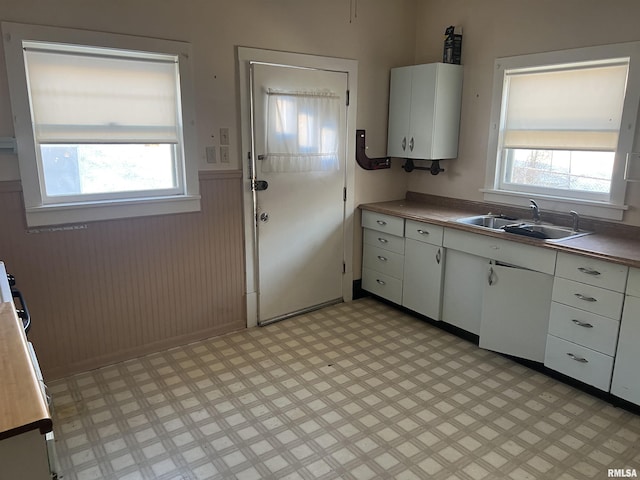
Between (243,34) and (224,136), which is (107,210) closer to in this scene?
(224,136)

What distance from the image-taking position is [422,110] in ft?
12.5

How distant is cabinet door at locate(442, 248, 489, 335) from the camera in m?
3.28

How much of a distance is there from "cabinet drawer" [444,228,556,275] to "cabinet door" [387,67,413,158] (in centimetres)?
107

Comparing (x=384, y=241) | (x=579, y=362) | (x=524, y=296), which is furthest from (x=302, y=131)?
(x=579, y=362)

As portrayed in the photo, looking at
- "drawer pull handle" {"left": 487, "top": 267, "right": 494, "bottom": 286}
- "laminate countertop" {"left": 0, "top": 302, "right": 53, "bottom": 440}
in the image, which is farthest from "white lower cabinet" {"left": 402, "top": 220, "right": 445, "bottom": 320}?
"laminate countertop" {"left": 0, "top": 302, "right": 53, "bottom": 440}

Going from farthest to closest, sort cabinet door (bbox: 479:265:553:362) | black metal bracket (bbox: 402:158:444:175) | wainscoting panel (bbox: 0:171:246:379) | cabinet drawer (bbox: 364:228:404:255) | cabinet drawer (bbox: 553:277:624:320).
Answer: black metal bracket (bbox: 402:158:444:175) → cabinet drawer (bbox: 364:228:404:255) → cabinet door (bbox: 479:265:553:362) → wainscoting panel (bbox: 0:171:246:379) → cabinet drawer (bbox: 553:277:624:320)

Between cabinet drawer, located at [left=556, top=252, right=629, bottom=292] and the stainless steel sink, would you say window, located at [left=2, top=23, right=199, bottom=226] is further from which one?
cabinet drawer, located at [left=556, top=252, right=629, bottom=292]

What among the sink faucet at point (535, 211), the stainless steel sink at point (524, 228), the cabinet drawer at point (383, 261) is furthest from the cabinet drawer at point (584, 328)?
the cabinet drawer at point (383, 261)

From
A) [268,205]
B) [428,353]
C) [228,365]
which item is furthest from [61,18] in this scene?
[428,353]

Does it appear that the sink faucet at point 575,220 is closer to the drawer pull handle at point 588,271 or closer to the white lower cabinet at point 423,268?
the drawer pull handle at point 588,271

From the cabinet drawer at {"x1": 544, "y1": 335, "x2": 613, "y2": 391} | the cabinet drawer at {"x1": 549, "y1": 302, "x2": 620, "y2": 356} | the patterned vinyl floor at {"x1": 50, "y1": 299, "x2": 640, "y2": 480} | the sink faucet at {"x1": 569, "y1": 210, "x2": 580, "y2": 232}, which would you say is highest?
the sink faucet at {"x1": 569, "y1": 210, "x2": 580, "y2": 232}

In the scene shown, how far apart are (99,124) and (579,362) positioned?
3.31 meters

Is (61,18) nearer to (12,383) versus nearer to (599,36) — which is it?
(12,383)

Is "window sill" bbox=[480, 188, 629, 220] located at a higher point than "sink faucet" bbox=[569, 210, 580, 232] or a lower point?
higher
